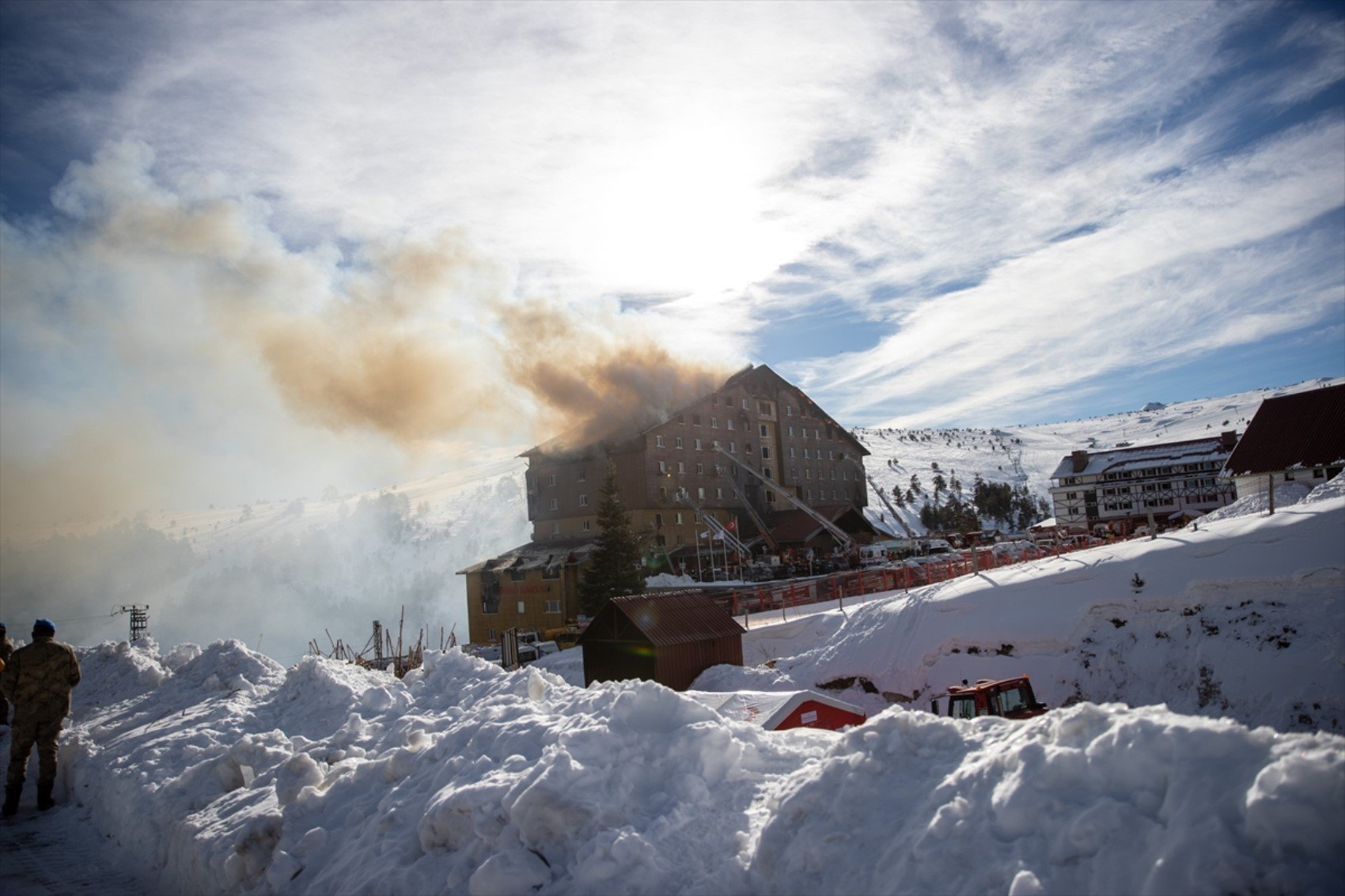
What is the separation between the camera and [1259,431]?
137ft

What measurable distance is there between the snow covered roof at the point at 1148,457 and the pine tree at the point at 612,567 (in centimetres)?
5718

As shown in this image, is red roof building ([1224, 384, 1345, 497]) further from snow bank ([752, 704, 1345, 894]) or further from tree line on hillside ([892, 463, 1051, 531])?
tree line on hillside ([892, 463, 1051, 531])

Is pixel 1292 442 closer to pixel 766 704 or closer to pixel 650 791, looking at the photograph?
pixel 766 704

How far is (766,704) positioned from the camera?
1578 cm

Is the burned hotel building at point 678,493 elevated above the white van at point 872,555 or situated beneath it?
elevated above

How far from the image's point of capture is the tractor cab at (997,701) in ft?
46.0

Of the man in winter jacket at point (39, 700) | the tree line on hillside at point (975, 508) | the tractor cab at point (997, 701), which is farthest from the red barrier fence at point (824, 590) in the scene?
the tree line on hillside at point (975, 508)

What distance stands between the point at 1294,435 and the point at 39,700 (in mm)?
49134

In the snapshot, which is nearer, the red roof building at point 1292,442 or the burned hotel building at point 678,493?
the red roof building at point 1292,442

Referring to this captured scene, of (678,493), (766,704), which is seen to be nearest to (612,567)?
(678,493)

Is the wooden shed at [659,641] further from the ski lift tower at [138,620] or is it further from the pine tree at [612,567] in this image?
the ski lift tower at [138,620]

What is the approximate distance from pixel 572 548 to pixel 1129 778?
53.6m

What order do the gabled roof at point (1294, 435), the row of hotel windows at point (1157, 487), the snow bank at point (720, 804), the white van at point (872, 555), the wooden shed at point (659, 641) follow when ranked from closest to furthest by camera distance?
the snow bank at point (720, 804)
the wooden shed at point (659, 641)
the gabled roof at point (1294, 435)
the white van at point (872, 555)
the row of hotel windows at point (1157, 487)

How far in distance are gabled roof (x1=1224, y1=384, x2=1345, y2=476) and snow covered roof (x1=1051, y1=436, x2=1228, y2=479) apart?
122 feet
